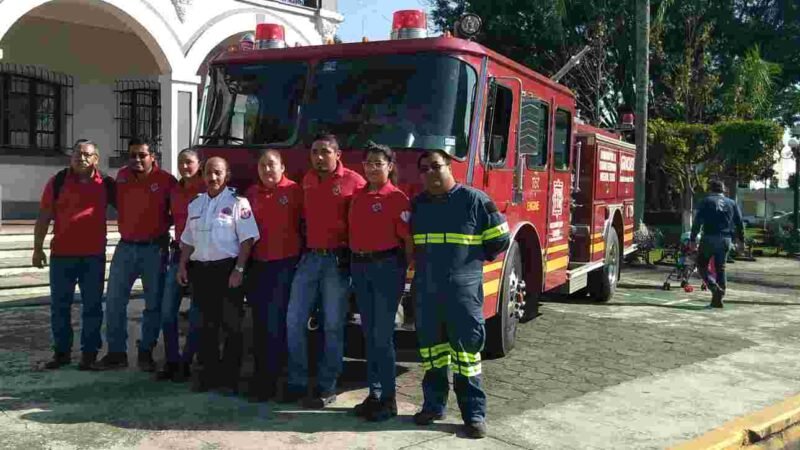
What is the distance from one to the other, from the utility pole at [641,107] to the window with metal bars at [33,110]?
10.8m

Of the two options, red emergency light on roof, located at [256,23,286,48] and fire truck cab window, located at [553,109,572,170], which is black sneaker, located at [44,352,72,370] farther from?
fire truck cab window, located at [553,109,572,170]

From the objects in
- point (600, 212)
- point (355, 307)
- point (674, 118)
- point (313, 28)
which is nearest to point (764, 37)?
point (674, 118)

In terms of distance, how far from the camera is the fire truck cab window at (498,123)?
610 cm

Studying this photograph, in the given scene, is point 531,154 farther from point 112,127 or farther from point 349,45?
point 112,127

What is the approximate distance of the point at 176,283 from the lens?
5.82 m

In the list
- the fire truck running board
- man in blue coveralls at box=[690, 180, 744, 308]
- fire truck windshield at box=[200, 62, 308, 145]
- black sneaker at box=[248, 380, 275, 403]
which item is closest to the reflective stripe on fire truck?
black sneaker at box=[248, 380, 275, 403]

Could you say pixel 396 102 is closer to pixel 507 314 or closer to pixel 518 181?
pixel 518 181

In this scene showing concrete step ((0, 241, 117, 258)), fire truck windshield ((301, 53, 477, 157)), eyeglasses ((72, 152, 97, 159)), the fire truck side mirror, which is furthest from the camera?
concrete step ((0, 241, 117, 258))

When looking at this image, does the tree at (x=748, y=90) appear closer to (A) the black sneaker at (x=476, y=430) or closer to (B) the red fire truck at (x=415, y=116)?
(B) the red fire truck at (x=415, y=116)

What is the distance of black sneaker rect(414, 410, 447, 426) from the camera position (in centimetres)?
493

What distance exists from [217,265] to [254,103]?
1620 millimetres

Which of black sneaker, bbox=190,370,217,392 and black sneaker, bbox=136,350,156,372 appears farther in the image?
black sneaker, bbox=136,350,156,372

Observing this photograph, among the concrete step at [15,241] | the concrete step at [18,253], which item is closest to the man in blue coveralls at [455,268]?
the concrete step at [18,253]

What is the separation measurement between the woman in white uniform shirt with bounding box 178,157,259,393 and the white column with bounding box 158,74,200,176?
7.82m
